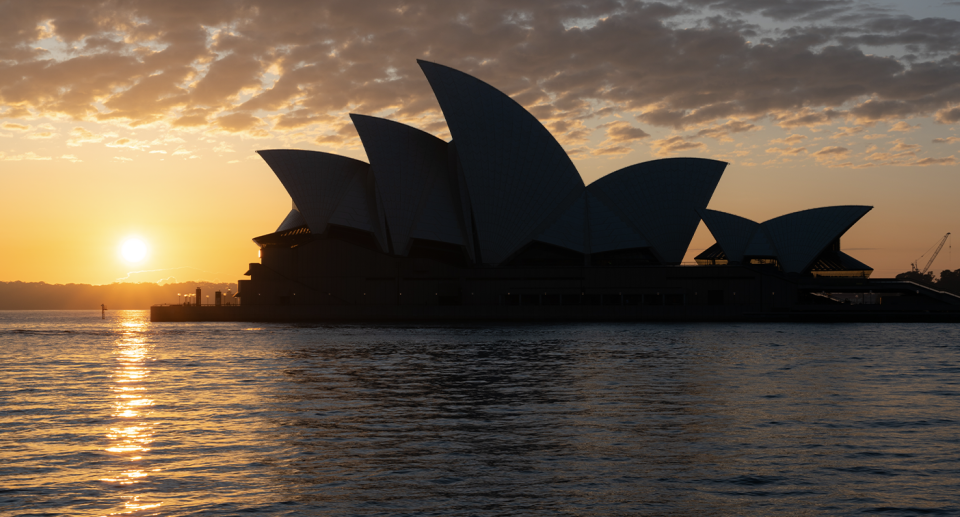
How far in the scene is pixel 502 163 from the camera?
80875 millimetres

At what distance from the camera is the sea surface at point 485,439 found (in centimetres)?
1075

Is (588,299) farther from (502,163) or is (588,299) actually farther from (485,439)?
(485,439)

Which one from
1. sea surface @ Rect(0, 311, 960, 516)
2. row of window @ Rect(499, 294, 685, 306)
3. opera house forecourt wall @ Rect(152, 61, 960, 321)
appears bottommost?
sea surface @ Rect(0, 311, 960, 516)

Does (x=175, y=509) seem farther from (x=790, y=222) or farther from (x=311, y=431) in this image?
(x=790, y=222)

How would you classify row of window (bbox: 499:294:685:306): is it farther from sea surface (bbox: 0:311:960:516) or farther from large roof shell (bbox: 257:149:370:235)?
sea surface (bbox: 0:311:960:516)

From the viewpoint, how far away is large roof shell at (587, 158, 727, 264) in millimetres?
88250

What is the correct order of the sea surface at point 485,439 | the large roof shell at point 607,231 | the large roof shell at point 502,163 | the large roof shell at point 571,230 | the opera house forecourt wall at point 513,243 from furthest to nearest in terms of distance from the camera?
the large roof shell at point 607,231 < the large roof shell at point 571,230 < the opera house forecourt wall at point 513,243 < the large roof shell at point 502,163 < the sea surface at point 485,439

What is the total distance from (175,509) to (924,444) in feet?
42.9

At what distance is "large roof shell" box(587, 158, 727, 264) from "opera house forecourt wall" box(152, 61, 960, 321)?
153 millimetres

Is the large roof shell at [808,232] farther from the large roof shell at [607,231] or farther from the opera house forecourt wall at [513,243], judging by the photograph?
the large roof shell at [607,231]

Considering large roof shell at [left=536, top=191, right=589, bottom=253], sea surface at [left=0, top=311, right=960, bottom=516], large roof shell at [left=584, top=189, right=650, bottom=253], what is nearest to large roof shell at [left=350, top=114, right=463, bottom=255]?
large roof shell at [left=536, top=191, right=589, bottom=253]

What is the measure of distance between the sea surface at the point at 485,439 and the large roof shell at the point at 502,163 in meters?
49.2

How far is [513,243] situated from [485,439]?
232 ft

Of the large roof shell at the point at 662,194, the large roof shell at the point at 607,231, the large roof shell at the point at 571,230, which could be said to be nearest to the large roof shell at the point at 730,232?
the large roof shell at the point at 662,194
